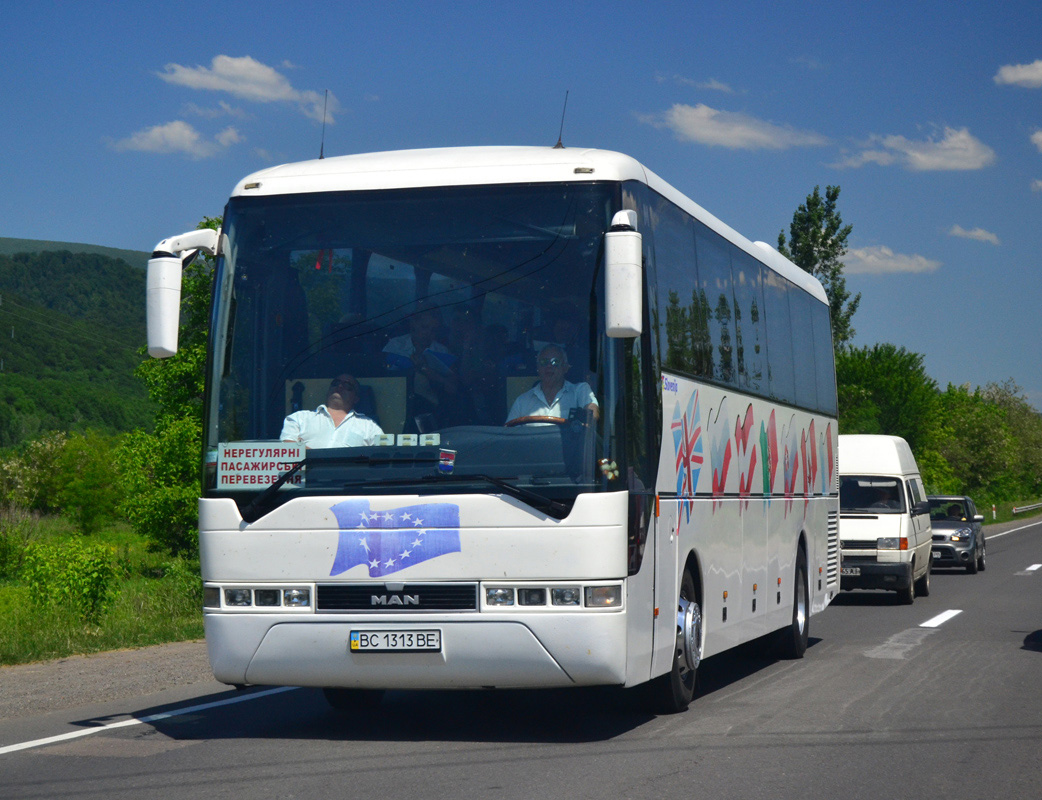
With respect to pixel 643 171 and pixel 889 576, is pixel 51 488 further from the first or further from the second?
pixel 643 171

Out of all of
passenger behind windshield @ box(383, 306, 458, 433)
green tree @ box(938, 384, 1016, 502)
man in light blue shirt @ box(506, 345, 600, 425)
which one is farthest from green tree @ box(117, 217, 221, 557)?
green tree @ box(938, 384, 1016, 502)

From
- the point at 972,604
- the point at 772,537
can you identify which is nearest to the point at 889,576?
the point at 972,604

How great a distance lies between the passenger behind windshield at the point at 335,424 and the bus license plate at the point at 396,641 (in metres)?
1.11

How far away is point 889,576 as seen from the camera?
21906 mm

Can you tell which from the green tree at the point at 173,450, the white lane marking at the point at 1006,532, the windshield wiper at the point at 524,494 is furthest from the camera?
the white lane marking at the point at 1006,532

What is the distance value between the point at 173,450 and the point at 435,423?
3123 cm

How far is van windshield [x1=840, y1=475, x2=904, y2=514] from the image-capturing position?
74.0 ft

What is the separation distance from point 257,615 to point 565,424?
7.14 ft

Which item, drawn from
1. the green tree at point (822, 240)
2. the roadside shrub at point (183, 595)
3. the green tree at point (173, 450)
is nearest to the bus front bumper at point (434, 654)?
the roadside shrub at point (183, 595)

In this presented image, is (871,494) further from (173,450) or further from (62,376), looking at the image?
(62,376)

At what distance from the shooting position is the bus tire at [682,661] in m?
9.45

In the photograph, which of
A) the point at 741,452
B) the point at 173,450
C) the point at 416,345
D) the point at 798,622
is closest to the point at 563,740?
the point at 416,345

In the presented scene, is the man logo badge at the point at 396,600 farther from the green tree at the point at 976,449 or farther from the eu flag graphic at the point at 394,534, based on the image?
the green tree at the point at 976,449

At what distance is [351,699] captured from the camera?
33.3ft
